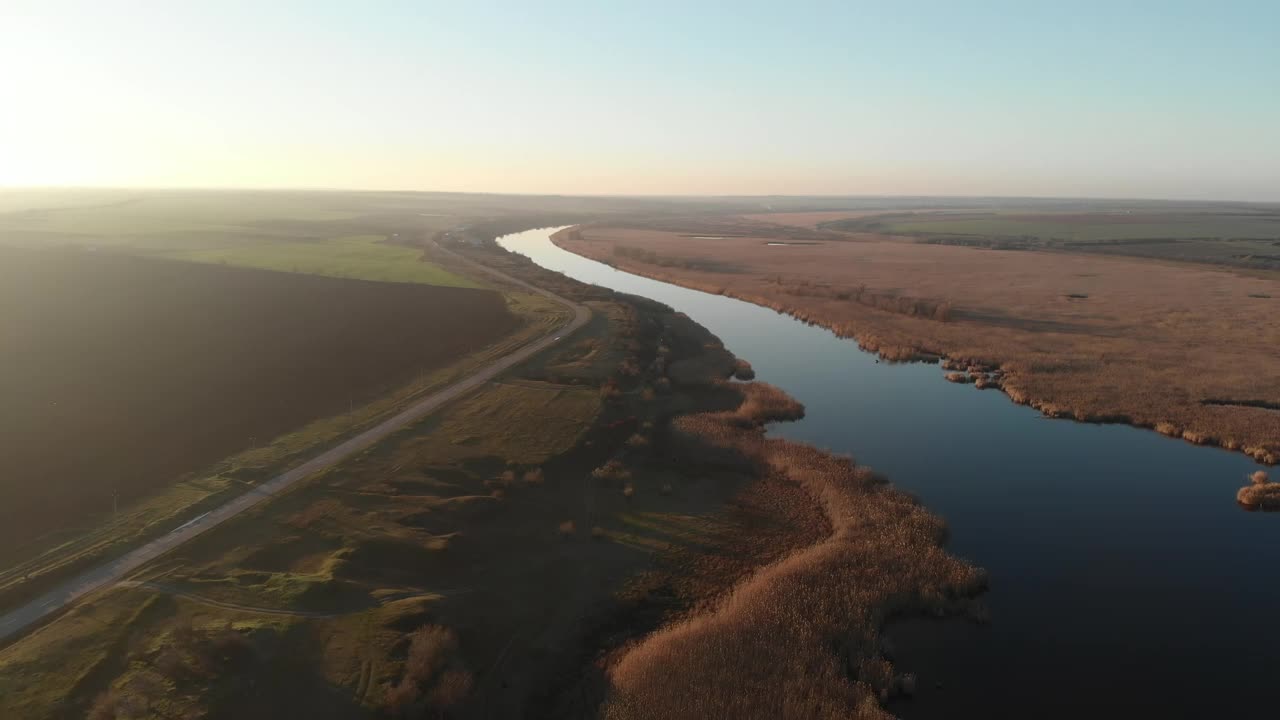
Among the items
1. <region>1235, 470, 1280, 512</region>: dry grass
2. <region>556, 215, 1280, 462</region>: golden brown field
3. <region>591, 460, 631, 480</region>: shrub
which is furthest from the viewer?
<region>556, 215, 1280, 462</region>: golden brown field

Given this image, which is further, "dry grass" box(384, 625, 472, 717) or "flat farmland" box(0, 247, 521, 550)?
"flat farmland" box(0, 247, 521, 550)

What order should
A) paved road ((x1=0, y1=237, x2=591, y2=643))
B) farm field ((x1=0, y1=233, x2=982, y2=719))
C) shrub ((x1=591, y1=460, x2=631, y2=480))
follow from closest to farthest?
farm field ((x1=0, y1=233, x2=982, y2=719))
paved road ((x1=0, y1=237, x2=591, y2=643))
shrub ((x1=591, y1=460, x2=631, y2=480))

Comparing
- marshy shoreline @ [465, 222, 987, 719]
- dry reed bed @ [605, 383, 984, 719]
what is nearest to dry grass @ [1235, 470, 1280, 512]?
marshy shoreline @ [465, 222, 987, 719]

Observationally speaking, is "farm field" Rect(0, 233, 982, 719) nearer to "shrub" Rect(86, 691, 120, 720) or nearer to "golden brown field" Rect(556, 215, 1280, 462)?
"shrub" Rect(86, 691, 120, 720)

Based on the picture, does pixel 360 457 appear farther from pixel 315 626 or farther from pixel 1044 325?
pixel 1044 325

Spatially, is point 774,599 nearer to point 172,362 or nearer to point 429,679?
point 429,679

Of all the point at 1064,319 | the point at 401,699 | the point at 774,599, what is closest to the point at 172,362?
the point at 401,699
